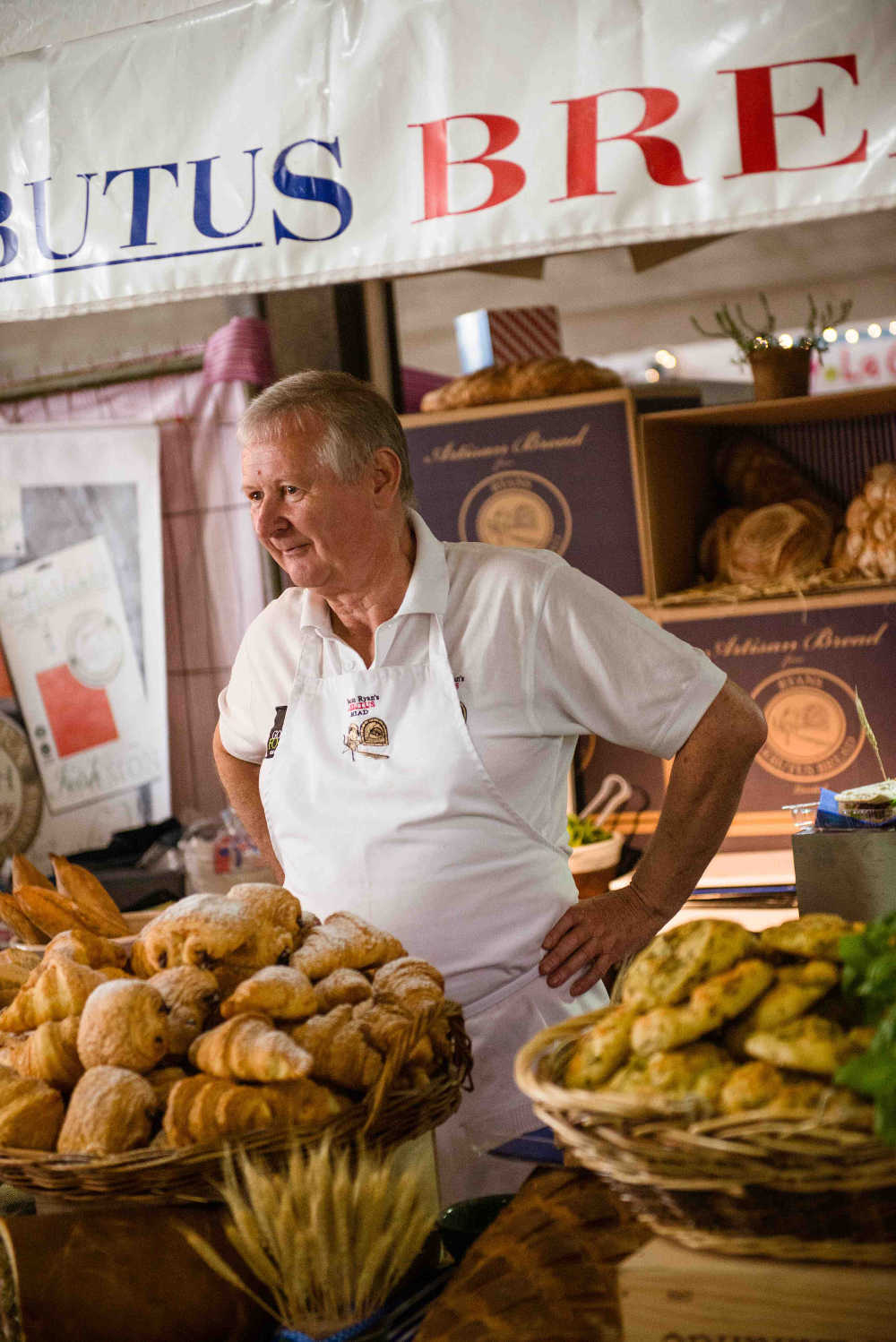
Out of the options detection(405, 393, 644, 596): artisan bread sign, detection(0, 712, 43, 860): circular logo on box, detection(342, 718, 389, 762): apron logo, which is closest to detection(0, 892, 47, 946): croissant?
detection(342, 718, 389, 762): apron logo

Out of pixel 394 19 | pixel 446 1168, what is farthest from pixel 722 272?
pixel 446 1168

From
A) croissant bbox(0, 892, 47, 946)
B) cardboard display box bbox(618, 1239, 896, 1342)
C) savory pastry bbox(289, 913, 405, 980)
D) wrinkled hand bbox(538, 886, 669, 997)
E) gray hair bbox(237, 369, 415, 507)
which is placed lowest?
cardboard display box bbox(618, 1239, 896, 1342)

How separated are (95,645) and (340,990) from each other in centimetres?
309

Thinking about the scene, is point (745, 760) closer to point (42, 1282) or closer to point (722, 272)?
point (42, 1282)

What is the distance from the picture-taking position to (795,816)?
2.15 m

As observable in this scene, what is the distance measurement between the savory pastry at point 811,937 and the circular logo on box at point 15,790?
11.5 ft

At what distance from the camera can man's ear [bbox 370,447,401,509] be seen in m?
2.15

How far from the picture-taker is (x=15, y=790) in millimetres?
4273

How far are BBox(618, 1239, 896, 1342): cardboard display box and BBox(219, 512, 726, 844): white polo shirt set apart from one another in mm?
1035

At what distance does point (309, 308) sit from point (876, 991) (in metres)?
3.29

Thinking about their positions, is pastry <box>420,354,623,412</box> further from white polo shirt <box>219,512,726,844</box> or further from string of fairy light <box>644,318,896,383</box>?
string of fairy light <box>644,318,896,383</box>

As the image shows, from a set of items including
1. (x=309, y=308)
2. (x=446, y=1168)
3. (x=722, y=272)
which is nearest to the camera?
(x=446, y=1168)

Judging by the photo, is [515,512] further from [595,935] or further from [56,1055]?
[56,1055]

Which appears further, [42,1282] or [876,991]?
[42,1282]
